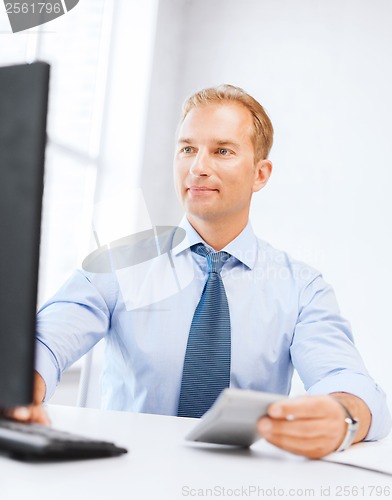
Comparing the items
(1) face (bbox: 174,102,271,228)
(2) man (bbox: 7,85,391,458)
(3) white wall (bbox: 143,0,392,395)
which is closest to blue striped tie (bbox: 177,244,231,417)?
(2) man (bbox: 7,85,391,458)

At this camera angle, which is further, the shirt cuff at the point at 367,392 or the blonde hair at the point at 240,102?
the blonde hair at the point at 240,102

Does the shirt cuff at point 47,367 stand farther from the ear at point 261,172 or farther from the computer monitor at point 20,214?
the ear at point 261,172

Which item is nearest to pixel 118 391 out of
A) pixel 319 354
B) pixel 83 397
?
pixel 319 354

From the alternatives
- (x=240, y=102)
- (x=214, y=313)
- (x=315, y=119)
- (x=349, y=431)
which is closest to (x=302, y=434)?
(x=349, y=431)

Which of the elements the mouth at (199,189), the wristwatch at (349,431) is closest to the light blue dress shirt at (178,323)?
the mouth at (199,189)

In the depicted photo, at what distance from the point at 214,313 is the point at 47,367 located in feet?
1.39

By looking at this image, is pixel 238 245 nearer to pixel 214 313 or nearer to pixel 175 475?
pixel 214 313

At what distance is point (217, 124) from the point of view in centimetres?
168

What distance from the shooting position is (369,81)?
3.01 m

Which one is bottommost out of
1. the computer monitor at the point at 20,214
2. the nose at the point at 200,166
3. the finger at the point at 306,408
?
the finger at the point at 306,408

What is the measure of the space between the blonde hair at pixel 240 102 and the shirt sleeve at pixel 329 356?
Result: 43 centimetres

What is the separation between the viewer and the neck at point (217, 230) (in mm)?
1651

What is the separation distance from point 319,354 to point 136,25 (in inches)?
98.3

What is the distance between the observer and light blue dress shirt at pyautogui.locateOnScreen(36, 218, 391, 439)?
1.41 metres
